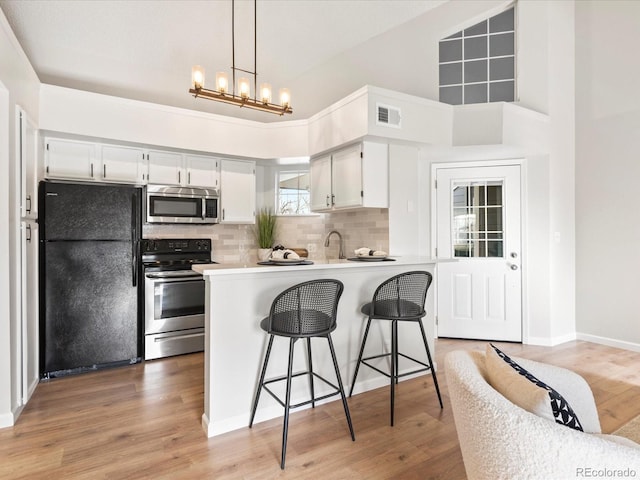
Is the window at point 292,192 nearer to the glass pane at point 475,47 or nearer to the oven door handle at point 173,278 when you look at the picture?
the oven door handle at point 173,278

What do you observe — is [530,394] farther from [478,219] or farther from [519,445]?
[478,219]

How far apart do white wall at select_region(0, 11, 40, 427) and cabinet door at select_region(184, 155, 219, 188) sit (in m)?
1.86

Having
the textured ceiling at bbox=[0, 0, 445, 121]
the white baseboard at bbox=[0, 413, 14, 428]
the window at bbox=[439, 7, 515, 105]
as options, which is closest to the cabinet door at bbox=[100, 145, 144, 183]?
the textured ceiling at bbox=[0, 0, 445, 121]

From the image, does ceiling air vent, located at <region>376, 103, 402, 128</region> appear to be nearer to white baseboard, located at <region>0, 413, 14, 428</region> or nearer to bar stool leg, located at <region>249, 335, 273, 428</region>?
bar stool leg, located at <region>249, 335, 273, 428</region>

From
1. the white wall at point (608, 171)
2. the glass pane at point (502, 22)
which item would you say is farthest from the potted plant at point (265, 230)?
the white wall at point (608, 171)

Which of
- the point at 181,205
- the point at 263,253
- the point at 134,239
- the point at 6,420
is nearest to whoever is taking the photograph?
the point at 6,420

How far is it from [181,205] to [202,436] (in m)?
2.67

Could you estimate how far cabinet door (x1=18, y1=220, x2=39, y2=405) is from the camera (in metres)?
2.54

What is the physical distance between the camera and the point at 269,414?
2.45m

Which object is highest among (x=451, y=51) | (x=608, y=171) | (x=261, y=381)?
(x=451, y=51)

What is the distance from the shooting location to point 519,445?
37.2 inches

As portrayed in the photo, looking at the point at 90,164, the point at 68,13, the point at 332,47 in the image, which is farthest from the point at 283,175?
the point at 68,13

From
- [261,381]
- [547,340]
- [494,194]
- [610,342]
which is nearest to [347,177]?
[494,194]

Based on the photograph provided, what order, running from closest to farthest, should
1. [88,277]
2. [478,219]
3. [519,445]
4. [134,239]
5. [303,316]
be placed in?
[519,445] < [303,316] < [88,277] < [134,239] < [478,219]
